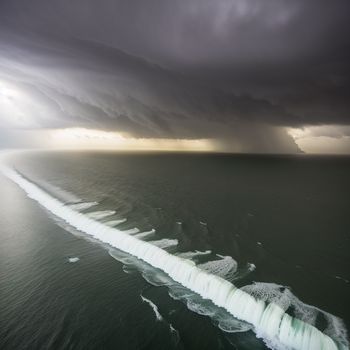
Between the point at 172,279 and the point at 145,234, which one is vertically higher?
the point at 145,234

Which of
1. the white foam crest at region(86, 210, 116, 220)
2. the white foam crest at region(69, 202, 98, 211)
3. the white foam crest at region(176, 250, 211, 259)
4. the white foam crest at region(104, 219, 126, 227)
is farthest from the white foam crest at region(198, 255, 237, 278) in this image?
the white foam crest at region(69, 202, 98, 211)

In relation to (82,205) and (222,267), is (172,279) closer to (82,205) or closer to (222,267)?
(222,267)

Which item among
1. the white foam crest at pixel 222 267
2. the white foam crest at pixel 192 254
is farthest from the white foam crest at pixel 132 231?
the white foam crest at pixel 222 267

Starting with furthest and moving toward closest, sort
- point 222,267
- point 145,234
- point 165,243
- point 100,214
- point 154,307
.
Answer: point 100,214, point 145,234, point 165,243, point 222,267, point 154,307

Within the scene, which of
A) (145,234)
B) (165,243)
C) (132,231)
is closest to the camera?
(165,243)

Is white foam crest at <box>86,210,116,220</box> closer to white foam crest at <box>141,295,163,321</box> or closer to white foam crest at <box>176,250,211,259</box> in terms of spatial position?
white foam crest at <box>176,250,211,259</box>

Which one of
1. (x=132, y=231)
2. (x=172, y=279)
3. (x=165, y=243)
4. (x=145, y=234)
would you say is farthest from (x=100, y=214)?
(x=172, y=279)
